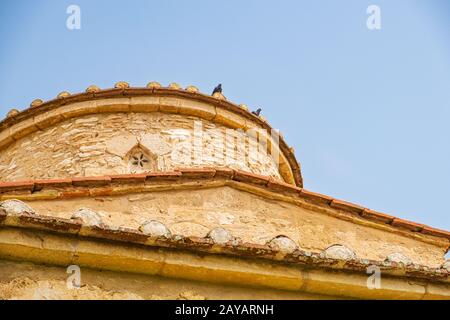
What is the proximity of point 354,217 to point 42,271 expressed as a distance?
3161 mm

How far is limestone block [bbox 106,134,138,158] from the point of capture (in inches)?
318

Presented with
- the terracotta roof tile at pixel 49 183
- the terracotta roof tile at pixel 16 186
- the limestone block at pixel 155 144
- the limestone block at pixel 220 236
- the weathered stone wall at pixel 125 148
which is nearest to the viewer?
the limestone block at pixel 220 236

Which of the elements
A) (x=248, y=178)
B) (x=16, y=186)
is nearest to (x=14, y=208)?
(x=16, y=186)

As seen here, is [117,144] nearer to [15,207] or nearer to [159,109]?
[159,109]

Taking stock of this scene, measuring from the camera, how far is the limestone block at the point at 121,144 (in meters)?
8.07

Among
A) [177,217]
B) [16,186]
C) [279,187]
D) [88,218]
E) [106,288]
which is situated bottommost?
[106,288]

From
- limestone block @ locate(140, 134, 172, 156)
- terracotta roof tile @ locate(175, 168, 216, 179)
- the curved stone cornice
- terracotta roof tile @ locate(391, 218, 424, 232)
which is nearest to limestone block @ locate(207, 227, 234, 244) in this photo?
terracotta roof tile @ locate(175, 168, 216, 179)

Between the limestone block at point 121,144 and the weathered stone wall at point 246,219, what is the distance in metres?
2.03

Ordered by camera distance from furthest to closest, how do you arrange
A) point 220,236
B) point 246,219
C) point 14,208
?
point 246,219 → point 220,236 → point 14,208

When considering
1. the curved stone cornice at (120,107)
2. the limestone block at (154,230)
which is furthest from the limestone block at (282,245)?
the curved stone cornice at (120,107)

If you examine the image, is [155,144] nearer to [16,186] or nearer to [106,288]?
[16,186]

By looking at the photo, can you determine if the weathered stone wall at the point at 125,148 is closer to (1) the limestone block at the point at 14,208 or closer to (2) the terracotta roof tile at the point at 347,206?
(2) the terracotta roof tile at the point at 347,206

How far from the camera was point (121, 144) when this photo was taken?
818cm

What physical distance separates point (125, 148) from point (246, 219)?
238 cm
